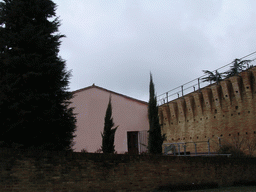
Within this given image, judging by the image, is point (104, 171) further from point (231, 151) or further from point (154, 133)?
point (231, 151)

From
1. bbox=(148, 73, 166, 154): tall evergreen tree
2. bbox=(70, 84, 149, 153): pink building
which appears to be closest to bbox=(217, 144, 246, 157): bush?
bbox=(148, 73, 166, 154): tall evergreen tree

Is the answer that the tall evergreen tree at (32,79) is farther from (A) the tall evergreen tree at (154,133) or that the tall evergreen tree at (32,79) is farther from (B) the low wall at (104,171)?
(A) the tall evergreen tree at (154,133)

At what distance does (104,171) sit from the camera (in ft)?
30.8

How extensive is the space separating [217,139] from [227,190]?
29.7 ft

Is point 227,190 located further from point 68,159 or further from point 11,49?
point 11,49

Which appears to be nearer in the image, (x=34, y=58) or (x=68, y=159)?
(x=68, y=159)

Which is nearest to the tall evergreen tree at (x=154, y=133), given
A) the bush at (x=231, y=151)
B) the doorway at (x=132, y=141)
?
the bush at (x=231, y=151)

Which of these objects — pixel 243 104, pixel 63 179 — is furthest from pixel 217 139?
pixel 63 179

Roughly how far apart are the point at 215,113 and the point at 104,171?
44.3 ft

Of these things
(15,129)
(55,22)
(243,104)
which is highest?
(55,22)

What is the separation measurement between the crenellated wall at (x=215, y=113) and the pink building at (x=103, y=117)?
263 cm

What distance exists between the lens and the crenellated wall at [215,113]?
717 inches

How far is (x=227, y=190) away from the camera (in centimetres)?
1127

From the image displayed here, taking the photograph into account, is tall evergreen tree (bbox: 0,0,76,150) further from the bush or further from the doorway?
the doorway
